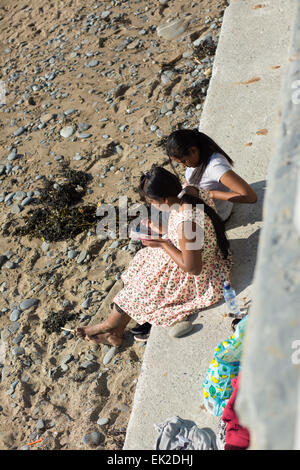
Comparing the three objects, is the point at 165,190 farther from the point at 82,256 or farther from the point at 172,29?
the point at 172,29

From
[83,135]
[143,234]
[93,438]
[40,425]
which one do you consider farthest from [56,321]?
[83,135]

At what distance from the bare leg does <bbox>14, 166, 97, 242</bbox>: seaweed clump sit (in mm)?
1510

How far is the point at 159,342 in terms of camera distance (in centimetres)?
386

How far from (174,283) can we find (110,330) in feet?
2.60

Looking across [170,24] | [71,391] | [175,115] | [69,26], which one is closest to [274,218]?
[71,391]

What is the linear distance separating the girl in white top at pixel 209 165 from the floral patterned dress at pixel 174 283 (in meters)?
0.50

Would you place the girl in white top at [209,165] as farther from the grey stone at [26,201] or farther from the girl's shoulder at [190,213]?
the grey stone at [26,201]

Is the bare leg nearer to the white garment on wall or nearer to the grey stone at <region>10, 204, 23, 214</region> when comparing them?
the white garment on wall

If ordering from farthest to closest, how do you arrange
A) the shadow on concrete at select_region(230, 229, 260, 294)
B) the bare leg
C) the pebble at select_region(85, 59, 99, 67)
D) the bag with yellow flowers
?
1. the pebble at select_region(85, 59, 99, 67)
2. the bare leg
3. the shadow on concrete at select_region(230, 229, 260, 294)
4. the bag with yellow flowers

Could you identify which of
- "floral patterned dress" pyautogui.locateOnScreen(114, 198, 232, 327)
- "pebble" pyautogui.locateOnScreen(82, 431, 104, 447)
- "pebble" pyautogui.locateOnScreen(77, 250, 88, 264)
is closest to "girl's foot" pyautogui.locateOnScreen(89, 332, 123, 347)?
"floral patterned dress" pyautogui.locateOnScreen(114, 198, 232, 327)

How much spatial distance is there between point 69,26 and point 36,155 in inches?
122

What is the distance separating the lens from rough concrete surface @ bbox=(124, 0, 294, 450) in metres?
3.50

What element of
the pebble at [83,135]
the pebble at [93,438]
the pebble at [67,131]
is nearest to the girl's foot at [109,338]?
the pebble at [93,438]

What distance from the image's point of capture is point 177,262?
381 centimetres
